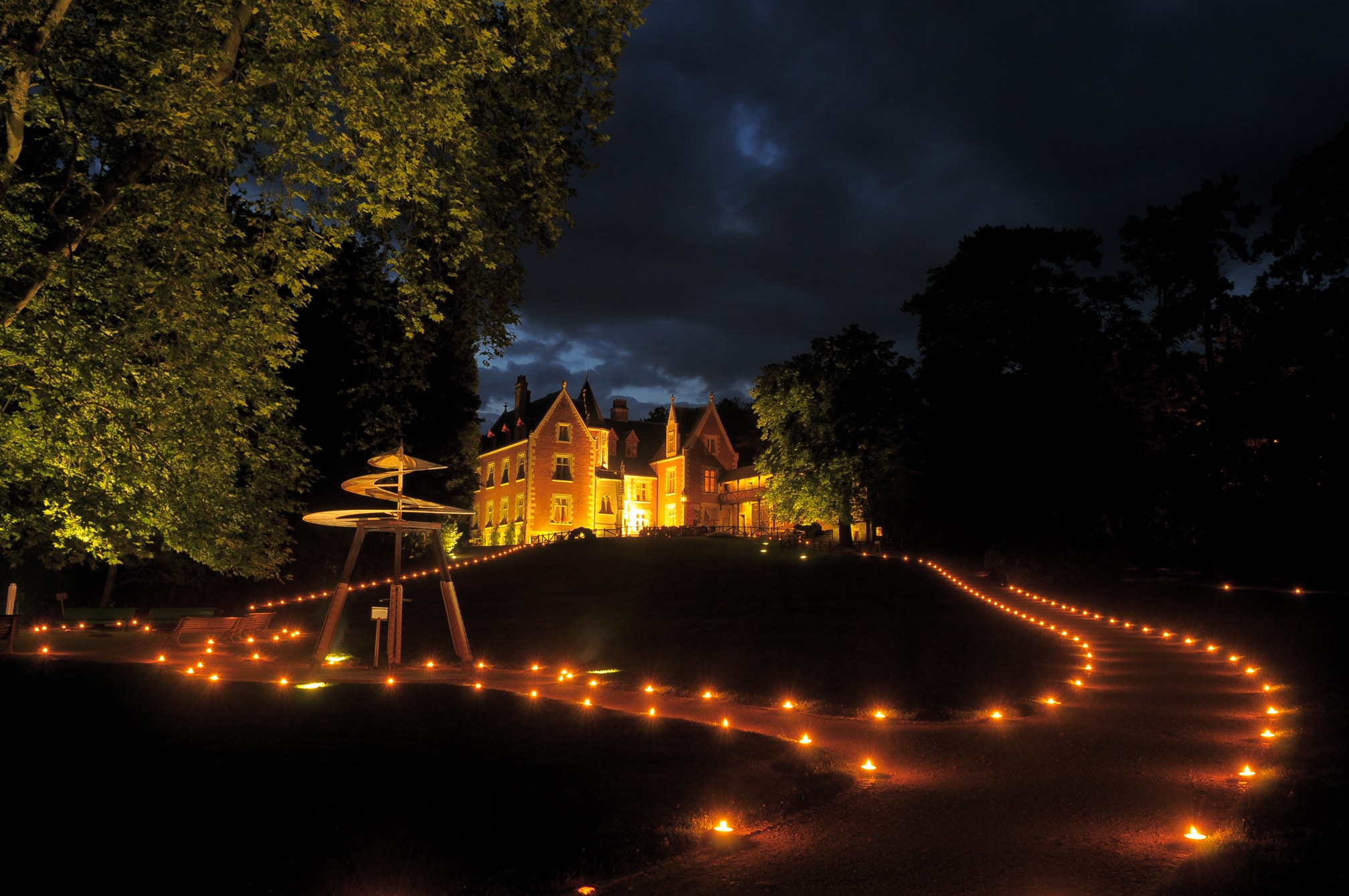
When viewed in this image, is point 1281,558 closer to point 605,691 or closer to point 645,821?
point 605,691

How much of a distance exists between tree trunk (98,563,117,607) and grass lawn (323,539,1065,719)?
601 centimetres

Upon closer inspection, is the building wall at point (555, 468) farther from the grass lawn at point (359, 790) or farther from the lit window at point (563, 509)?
the grass lawn at point (359, 790)

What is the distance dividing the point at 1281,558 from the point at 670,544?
90.7ft

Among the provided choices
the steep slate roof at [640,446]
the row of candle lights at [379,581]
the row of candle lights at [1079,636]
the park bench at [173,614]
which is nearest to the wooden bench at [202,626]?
the park bench at [173,614]

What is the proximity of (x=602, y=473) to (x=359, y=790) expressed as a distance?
213 ft

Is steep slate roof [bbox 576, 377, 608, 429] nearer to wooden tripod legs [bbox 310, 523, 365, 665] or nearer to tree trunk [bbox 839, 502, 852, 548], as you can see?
tree trunk [bbox 839, 502, 852, 548]

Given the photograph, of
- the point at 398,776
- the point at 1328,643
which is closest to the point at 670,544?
the point at 1328,643

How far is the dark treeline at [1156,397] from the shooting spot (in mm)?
31688

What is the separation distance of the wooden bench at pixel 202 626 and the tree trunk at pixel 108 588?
9.41 metres

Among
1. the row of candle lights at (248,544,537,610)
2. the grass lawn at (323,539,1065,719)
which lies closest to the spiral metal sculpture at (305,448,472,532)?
the grass lawn at (323,539,1065,719)

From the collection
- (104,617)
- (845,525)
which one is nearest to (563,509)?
(845,525)

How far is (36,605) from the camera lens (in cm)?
2750

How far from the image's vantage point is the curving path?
6.00 metres

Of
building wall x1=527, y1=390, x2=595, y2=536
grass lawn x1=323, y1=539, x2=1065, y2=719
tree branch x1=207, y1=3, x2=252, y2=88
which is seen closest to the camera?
tree branch x1=207, y1=3, x2=252, y2=88
